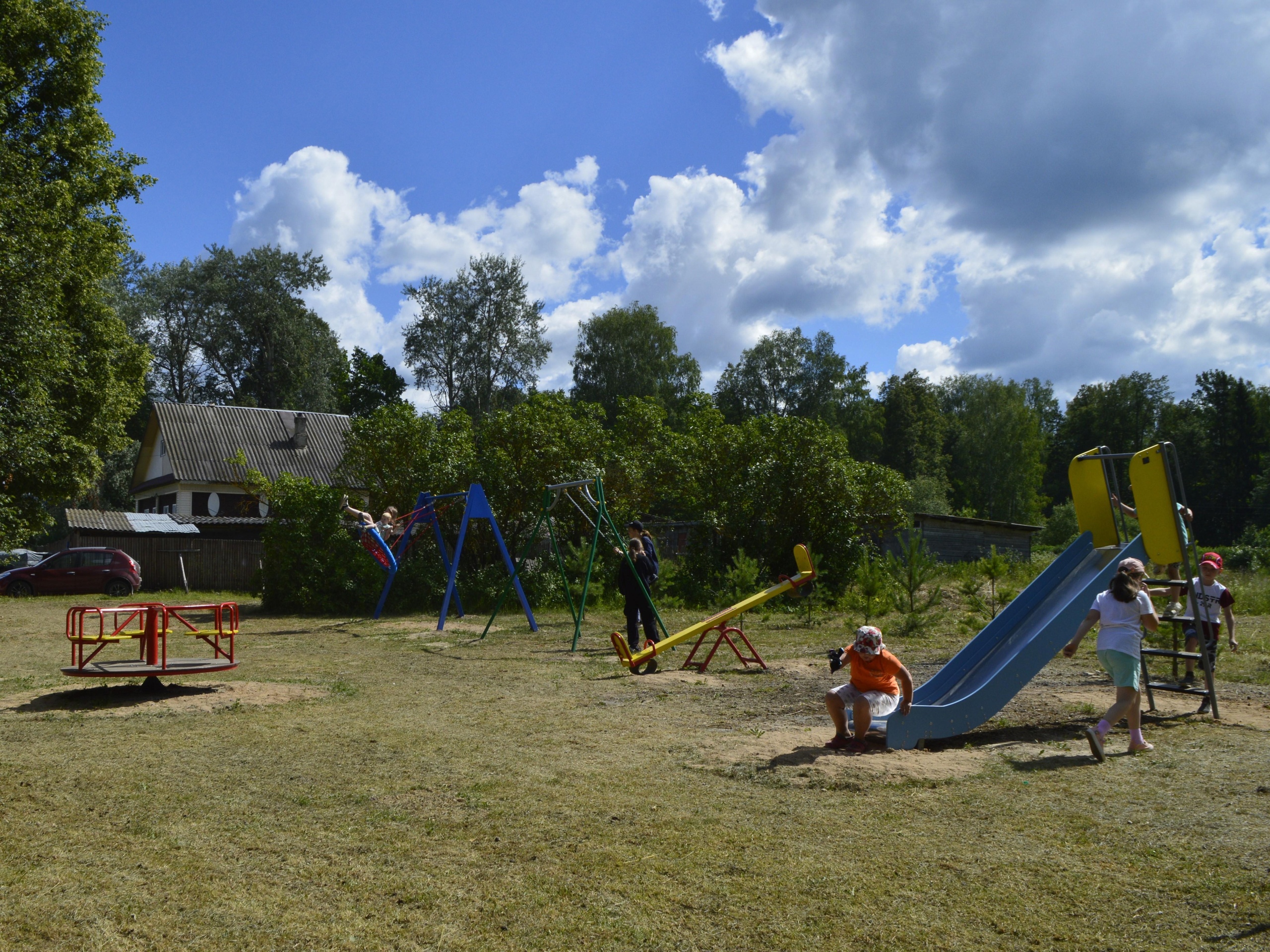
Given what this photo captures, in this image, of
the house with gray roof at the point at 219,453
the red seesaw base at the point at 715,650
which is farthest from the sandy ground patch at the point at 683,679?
the house with gray roof at the point at 219,453

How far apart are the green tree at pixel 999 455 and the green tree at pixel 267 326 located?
4185 centimetres

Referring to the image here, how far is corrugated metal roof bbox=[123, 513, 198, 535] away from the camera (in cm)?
3125

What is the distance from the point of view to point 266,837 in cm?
468

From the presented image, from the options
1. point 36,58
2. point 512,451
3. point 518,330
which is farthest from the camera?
point 518,330

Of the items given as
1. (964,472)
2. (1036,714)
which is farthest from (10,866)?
(964,472)

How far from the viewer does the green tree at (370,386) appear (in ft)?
187

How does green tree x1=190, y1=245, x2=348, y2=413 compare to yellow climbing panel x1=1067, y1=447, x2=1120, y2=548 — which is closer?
yellow climbing panel x1=1067, y1=447, x2=1120, y2=548

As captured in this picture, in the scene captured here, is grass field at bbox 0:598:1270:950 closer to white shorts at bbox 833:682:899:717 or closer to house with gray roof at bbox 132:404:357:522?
white shorts at bbox 833:682:899:717

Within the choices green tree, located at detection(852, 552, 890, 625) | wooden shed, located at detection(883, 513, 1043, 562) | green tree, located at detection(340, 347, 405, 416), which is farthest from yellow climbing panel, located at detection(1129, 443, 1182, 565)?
green tree, located at detection(340, 347, 405, 416)

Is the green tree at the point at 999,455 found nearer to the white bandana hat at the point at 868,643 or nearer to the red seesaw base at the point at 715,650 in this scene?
the red seesaw base at the point at 715,650

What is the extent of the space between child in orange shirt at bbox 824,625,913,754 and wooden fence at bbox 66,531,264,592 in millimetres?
→ 23635

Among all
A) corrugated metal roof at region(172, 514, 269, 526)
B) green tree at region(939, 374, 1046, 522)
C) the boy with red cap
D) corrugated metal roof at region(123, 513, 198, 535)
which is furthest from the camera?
green tree at region(939, 374, 1046, 522)

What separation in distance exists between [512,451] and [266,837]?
1682 cm

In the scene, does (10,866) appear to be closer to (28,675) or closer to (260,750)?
(260,750)
